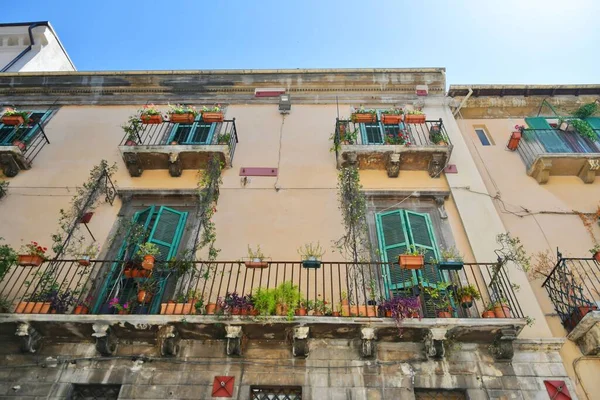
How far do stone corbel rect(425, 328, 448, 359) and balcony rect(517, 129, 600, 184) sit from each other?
18.1 ft

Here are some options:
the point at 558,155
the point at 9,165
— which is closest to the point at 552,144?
the point at 558,155

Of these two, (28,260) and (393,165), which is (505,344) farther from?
(28,260)

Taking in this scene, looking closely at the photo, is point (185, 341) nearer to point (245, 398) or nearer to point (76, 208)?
point (245, 398)

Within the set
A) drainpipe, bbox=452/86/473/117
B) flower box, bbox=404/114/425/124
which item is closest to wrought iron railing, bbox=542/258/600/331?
flower box, bbox=404/114/425/124

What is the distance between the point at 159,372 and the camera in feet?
22.6

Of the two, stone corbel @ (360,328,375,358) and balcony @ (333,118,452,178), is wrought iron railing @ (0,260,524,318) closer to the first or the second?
stone corbel @ (360,328,375,358)

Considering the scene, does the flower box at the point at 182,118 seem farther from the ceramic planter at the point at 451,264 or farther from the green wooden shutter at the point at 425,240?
the ceramic planter at the point at 451,264

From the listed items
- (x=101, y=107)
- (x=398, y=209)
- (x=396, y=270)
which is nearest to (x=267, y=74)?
(x=101, y=107)

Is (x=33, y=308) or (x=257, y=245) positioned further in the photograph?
(x=257, y=245)

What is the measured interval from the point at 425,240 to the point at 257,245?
3301 millimetres

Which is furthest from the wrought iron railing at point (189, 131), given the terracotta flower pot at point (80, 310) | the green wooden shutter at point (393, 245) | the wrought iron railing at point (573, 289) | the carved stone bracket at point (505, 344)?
the wrought iron railing at point (573, 289)

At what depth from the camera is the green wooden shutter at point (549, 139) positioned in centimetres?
1113

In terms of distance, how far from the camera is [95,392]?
6.93 m

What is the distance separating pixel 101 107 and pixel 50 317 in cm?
782
